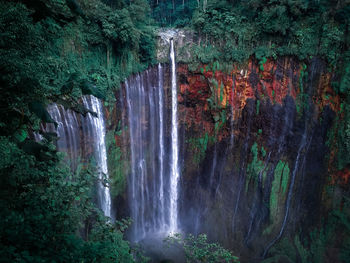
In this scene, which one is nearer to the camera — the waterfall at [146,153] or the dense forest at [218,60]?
the dense forest at [218,60]

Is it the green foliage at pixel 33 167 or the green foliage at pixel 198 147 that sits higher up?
the green foliage at pixel 33 167

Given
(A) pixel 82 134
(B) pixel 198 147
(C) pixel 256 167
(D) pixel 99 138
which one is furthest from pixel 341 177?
(A) pixel 82 134

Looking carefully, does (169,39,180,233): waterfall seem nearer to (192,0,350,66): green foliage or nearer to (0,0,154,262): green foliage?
(192,0,350,66): green foliage

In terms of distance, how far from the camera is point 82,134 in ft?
26.6

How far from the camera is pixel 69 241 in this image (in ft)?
7.80

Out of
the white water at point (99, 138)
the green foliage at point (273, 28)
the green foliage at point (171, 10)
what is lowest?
the white water at point (99, 138)

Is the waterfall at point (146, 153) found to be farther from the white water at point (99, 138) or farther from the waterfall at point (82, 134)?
the waterfall at point (82, 134)

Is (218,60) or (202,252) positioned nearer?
(202,252)

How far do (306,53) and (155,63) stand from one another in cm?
649

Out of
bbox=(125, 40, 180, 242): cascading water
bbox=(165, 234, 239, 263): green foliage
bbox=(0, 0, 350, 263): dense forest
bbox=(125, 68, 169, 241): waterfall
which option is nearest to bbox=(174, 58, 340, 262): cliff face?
bbox=(0, 0, 350, 263): dense forest

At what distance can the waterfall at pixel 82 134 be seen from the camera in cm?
728

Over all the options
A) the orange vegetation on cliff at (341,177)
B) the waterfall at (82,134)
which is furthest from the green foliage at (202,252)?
the orange vegetation on cliff at (341,177)

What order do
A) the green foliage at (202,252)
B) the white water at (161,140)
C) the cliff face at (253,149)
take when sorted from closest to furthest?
the green foliage at (202,252) → the cliff face at (253,149) → the white water at (161,140)

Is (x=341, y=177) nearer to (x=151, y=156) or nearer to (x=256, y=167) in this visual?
(x=256, y=167)
